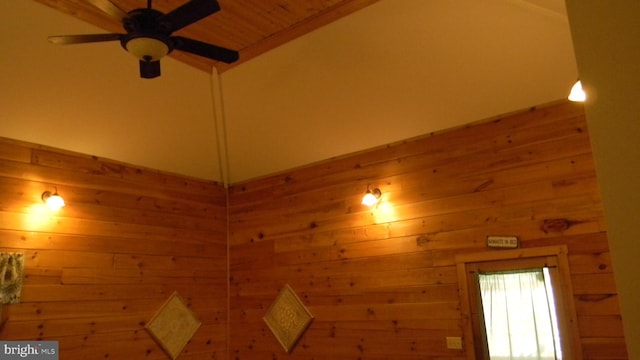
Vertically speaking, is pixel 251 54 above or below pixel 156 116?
above

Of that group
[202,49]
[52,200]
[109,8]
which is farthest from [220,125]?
[109,8]

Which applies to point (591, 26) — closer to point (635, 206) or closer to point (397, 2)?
point (635, 206)

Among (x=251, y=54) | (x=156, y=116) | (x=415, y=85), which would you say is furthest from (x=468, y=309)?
(x=156, y=116)

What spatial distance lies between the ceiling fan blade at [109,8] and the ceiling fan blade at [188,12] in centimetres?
19

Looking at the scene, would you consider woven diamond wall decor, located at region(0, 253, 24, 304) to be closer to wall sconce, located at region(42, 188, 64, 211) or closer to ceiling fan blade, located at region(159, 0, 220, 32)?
wall sconce, located at region(42, 188, 64, 211)

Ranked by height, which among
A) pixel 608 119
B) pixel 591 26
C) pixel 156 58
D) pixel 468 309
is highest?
pixel 156 58

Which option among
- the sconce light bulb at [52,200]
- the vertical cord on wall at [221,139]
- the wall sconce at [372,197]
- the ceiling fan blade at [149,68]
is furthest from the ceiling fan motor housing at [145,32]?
the wall sconce at [372,197]

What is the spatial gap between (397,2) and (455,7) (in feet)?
1.37

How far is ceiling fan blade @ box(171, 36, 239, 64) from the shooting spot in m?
2.65

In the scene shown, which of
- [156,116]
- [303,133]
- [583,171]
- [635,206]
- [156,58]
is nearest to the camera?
[635,206]

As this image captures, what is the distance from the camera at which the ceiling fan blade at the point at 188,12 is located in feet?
7.80

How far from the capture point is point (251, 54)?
4262 mm

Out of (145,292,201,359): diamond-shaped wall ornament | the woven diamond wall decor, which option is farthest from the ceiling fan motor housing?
(145,292,201,359): diamond-shaped wall ornament

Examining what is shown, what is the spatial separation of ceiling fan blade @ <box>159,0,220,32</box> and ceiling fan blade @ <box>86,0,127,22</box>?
19cm
